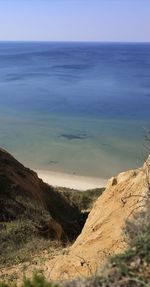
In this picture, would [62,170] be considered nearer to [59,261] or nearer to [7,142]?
[7,142]

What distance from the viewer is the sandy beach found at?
36.7 m

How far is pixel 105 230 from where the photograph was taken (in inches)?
525

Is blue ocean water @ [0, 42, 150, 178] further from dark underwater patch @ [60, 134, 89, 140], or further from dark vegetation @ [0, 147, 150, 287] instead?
dark vegetation @ [0, 147, 150, 287]

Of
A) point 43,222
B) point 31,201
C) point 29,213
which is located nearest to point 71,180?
point 31,201

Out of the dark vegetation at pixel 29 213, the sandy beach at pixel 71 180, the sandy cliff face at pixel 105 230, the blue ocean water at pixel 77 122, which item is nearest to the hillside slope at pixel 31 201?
the dark vegetation at pixel 29 213

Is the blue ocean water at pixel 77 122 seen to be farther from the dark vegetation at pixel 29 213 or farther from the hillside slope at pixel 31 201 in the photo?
the hillside slope at pixel 31 201

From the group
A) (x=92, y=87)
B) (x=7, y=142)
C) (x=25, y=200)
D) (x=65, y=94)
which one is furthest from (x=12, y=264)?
(x=92, y=87)

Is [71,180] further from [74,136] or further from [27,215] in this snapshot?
[27,215]

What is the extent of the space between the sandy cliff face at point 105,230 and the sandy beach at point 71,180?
18689 mm

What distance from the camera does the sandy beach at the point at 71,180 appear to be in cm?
3672

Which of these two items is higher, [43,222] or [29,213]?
[29,213]

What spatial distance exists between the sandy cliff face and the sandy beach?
18.7 m

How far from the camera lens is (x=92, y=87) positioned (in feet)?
268

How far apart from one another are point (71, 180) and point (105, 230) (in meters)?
25.2
